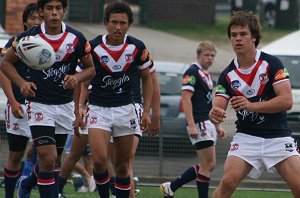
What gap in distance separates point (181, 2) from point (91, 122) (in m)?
31.2

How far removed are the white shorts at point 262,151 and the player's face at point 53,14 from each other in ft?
7.15

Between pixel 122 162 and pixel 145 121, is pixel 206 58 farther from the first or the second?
pixel 122 162

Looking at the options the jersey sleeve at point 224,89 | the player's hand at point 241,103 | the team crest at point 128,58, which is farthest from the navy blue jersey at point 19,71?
the player's hand at point 241,103

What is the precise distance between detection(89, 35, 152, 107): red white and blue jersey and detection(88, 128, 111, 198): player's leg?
0.33 metres

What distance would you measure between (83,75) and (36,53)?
0.56m

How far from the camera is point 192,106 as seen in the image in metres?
13.7

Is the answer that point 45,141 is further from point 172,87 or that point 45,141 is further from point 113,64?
point 172,87

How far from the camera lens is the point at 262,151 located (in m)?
10.2

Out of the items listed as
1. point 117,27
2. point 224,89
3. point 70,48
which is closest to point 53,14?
point 70,48

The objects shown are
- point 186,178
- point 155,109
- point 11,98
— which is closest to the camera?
point 11,98

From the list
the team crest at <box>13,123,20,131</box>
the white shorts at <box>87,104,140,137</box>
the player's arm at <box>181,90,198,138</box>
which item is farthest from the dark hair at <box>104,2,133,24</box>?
the player's arm at <box>181,90,198,138</box>

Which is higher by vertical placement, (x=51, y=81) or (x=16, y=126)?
(x=51, y=81)

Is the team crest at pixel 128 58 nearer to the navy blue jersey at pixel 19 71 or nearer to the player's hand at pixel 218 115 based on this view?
the navy blue jersey at pixel 19 71

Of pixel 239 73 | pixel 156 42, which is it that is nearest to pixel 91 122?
pixel 239 73
